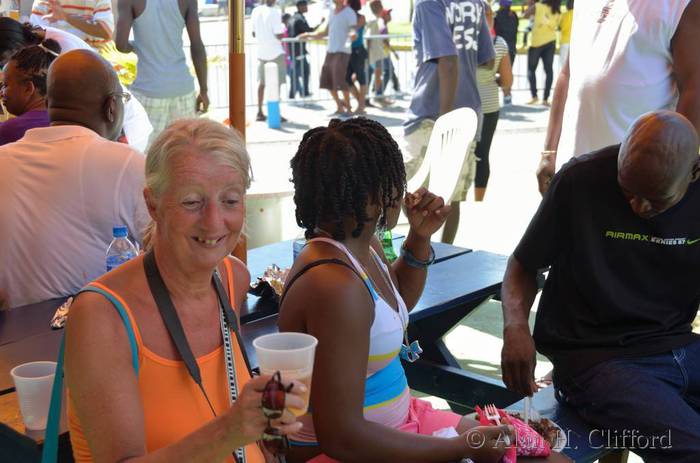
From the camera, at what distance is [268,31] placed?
12922 millimetres

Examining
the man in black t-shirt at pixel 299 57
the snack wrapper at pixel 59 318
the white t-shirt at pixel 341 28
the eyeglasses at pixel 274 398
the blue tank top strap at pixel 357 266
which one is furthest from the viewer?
the man in black t-shirt at pixel 299 57

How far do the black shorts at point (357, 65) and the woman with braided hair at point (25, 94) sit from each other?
34.4 ft

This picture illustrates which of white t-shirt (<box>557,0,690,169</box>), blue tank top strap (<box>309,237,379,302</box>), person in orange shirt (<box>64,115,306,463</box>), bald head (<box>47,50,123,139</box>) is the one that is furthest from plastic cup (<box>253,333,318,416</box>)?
white t-shirt (<box>557,0,690,169</box>)

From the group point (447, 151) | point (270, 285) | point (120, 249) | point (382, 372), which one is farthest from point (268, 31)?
point (382, 372)

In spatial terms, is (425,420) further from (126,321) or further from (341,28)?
(341,28)

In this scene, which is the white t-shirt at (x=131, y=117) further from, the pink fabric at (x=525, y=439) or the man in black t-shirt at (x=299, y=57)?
the man in black t-shirt at (x=299, y=57)

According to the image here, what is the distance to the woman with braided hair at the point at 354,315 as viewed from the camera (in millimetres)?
1922

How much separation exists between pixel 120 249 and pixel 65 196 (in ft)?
0.88

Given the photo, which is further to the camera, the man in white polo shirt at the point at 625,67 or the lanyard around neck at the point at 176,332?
the man in white polo shirt at the point at 625,67

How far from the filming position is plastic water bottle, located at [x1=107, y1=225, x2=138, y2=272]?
2812mm

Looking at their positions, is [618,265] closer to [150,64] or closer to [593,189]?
[593,189]

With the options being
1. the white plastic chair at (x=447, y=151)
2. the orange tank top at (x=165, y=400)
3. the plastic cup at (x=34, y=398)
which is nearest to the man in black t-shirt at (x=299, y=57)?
the white plastic chair at (x=447, y=151)

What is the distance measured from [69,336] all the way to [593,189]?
1648mm

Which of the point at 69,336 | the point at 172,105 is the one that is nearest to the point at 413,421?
the point at 69,336
